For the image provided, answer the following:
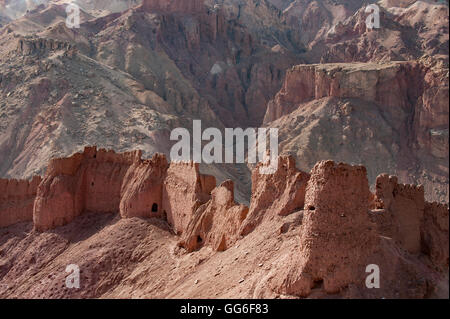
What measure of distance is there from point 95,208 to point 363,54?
70855mm

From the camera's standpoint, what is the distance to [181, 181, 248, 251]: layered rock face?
2481cm

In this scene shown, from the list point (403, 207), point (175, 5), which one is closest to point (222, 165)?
point (175, 5)

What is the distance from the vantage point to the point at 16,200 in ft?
115

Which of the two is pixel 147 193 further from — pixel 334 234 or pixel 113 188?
pixel 334 234

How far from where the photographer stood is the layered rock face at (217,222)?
24812 millimetres

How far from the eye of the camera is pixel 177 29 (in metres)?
115

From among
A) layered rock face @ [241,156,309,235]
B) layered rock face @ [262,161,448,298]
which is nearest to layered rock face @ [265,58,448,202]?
layered rock face @ [241,156,309,235]

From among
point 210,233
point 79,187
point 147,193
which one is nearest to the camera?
point 210,233

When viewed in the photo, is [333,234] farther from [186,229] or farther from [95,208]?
[95,208]

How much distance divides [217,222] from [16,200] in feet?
45.5

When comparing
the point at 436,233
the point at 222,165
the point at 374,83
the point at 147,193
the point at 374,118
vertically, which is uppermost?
the point at 374,83

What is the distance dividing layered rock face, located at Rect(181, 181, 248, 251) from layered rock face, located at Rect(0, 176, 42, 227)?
438 inches

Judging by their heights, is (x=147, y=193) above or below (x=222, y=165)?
below
